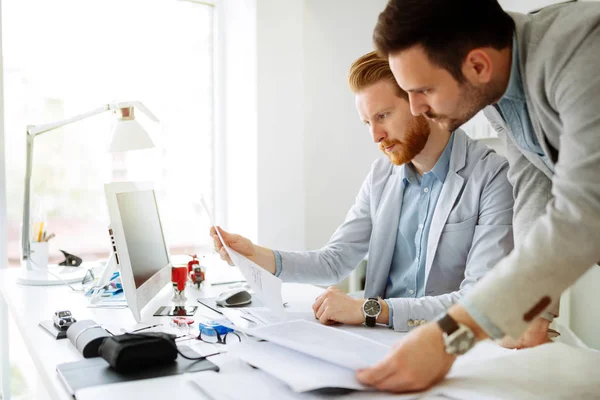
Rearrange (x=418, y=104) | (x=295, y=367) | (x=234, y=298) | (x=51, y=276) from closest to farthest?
(x=295, y=367) → (x=418, y=104) → (x=234, y=298) → (x=51, y=276)

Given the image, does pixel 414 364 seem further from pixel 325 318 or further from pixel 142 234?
pixel 142 234

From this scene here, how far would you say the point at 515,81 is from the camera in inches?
38.0

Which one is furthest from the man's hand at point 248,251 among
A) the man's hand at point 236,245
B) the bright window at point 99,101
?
the bright window at point 99,101

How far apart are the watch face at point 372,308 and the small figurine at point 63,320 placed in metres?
0.68

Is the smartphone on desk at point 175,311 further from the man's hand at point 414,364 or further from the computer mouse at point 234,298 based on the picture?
the man's hand at point 414,364

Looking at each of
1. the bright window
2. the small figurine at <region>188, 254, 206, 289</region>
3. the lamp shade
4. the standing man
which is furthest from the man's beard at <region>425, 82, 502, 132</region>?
the bright window

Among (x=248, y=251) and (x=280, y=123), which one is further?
(x=280, y=123)

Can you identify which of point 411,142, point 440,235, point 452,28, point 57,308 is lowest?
point 57,308

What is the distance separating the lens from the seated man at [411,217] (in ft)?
4.65

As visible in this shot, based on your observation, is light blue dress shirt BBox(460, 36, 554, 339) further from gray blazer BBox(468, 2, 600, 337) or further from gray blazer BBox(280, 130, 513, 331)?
gray blazer BBox(280, 130, 513, 331)

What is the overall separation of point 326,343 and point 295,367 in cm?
10

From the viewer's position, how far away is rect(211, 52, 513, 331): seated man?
1.42m

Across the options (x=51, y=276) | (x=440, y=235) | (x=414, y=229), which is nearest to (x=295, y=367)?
(x=440, y=235)

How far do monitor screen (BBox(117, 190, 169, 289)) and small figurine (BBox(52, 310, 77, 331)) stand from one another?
0.17 m
